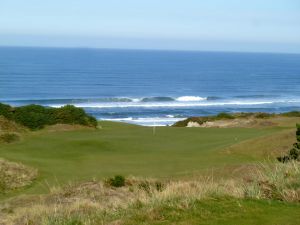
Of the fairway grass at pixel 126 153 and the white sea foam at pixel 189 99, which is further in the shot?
the white sea foam at pixel 189 99

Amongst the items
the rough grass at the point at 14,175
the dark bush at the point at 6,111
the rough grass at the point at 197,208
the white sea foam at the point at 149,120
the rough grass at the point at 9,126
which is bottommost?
the white sea foam at the point at 149,120

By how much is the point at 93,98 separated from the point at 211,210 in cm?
8276

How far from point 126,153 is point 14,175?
24.2ft

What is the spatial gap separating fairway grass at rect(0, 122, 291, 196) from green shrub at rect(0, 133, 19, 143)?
0.64 m

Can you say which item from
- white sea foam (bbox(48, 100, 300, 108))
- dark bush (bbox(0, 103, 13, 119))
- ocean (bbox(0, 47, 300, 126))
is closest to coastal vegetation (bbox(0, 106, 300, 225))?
dark bush (bbox(0, 103, 13, 119))

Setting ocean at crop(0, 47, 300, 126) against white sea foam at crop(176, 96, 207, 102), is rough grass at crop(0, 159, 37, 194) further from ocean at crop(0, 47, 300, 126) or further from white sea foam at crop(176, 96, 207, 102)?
white sea foam at crop(176, 96, 207, 102)

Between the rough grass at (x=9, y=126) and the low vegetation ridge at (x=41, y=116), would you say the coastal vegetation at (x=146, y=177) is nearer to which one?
the rough grass at (x=9, y=126)

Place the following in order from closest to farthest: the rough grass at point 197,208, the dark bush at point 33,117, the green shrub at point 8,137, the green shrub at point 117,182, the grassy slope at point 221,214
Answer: the grassy slope at point 221,214
the rough grass at point 197,208
the green shrub at point 117,182
the green shrub at point 8,137
the dark bush at point 33,117

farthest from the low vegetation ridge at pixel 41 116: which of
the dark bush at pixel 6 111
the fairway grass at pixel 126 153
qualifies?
the fairway grass at pixel 126 153

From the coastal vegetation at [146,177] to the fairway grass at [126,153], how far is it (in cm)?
4

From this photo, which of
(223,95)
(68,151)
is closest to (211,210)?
(68,151)

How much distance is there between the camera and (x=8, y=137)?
90.7ft

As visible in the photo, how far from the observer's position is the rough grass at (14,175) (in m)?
17.8

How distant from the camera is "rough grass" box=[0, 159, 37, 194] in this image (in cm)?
1776
